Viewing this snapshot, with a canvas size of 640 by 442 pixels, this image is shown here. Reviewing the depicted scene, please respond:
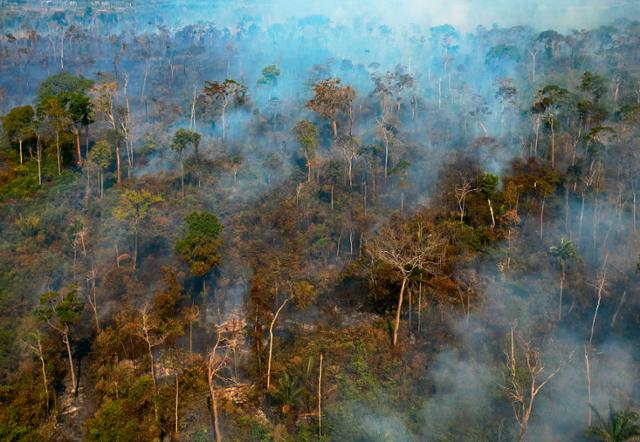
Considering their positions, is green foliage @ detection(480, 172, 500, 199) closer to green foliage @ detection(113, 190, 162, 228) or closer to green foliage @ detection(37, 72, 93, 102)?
green foliage @ detection(113, 190, 162, 228)

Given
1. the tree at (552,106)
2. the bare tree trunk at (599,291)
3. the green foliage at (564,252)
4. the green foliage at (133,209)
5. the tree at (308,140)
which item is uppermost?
the tree at (552,106)

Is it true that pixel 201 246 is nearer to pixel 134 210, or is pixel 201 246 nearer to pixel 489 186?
pixel 134 210

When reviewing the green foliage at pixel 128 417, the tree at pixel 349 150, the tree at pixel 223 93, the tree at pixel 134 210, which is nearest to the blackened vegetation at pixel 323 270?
the green foliage at pixel 128 417

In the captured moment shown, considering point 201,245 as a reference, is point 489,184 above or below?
above

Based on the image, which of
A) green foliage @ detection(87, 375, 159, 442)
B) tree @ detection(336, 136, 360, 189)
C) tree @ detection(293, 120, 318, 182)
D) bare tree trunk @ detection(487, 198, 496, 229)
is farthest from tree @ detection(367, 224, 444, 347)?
tree @ detection(293, 120, 318, 182)

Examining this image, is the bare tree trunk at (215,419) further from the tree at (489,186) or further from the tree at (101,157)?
the tree at (101,157)

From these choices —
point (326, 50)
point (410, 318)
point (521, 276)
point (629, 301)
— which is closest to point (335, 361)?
point (410, 318)

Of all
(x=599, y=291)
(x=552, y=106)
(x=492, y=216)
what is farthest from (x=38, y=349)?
(x=552, y=106)

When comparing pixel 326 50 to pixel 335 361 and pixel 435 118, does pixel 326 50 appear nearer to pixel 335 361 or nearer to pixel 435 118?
pixel 435 118
